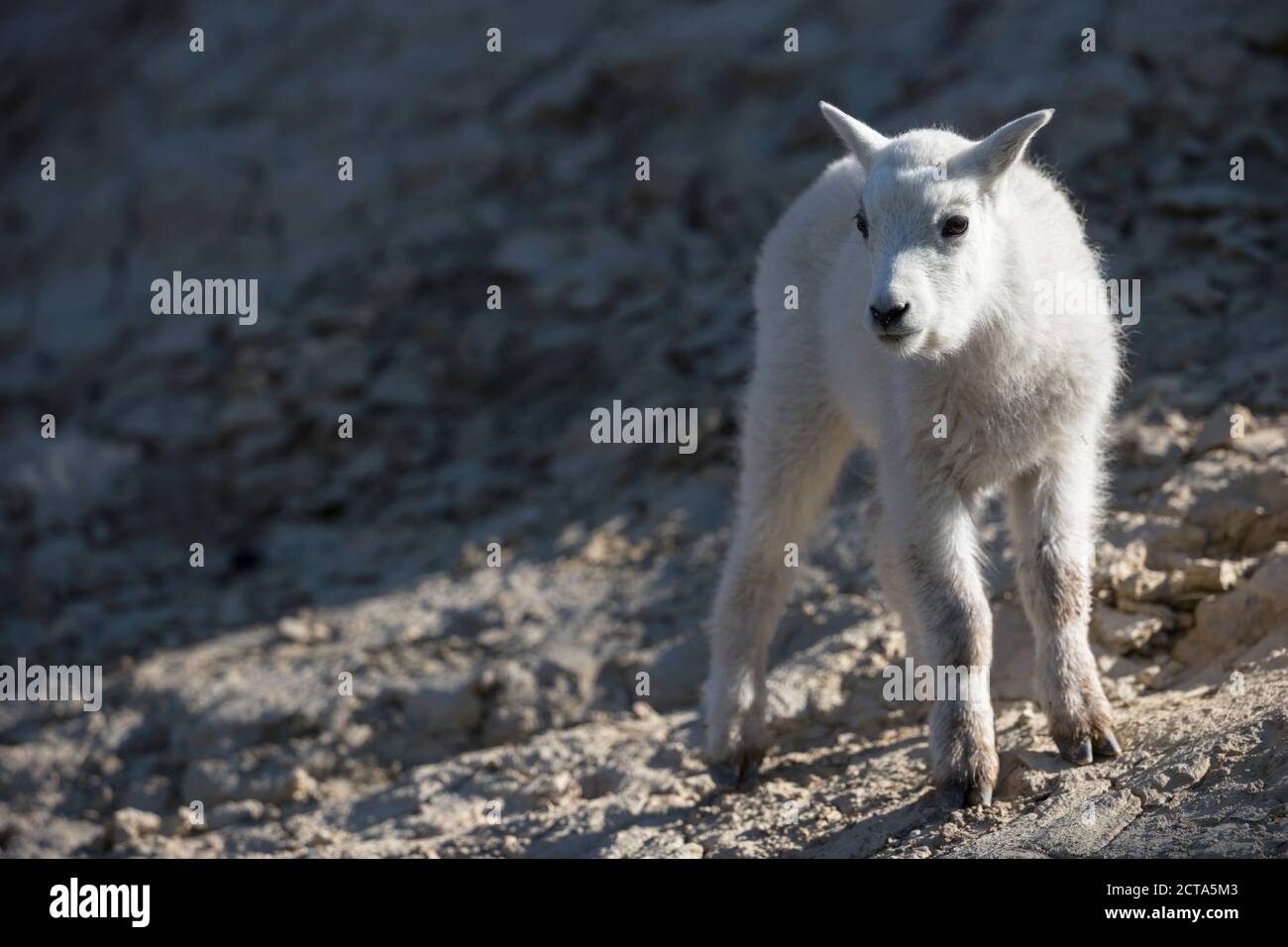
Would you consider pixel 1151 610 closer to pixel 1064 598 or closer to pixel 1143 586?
pixel 1143 586

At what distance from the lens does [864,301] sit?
6.05 m

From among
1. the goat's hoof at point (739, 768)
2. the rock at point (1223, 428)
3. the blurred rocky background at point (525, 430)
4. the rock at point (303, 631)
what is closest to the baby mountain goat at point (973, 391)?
the blurred rocky background at point (525, 430)

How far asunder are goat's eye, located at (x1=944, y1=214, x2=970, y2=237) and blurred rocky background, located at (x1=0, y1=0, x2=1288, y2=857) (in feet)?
6.68

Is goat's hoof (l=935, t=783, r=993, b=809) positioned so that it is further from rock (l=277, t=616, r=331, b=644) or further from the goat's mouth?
rock (l=277, t=616, r=331, b=644)

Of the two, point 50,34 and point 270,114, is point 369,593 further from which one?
point 50,34

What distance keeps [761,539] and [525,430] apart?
3.75 meters

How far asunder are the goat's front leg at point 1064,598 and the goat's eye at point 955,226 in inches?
40.6

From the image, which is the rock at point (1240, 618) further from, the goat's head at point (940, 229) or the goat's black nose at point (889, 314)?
the goat's black nose at point (889, 314)

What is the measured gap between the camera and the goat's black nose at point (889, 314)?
5.25 m

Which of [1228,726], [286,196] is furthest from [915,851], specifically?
[286,196]

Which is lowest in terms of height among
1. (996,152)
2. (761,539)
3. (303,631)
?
(303,631)

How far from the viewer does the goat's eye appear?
553 centimetres

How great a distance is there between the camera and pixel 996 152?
5.54 m

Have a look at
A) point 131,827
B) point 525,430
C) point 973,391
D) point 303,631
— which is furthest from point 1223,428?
point 131,827
